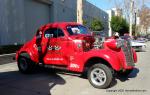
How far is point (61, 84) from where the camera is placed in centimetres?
1047

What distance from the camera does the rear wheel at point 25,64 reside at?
12.6m

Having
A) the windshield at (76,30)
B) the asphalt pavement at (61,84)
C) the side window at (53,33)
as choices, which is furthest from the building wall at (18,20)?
the windshield at (76,30)

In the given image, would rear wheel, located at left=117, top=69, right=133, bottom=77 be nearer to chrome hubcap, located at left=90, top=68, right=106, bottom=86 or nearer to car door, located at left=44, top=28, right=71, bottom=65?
chrome hubcap, located at left=90, top=68, right=106, bottom=86

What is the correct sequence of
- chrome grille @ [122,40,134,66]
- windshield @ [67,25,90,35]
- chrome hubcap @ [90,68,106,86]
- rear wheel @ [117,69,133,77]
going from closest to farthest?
chrome hubcap @ [90,68,106,86], chrome grille @ [122,40,134,66], rear wheel @ [117,69,133,77], windshield @ [67,25,90,35]

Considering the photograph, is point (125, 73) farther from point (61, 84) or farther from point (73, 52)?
point (61, 84)

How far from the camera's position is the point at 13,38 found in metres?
22.5

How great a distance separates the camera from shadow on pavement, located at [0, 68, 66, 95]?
368 inches

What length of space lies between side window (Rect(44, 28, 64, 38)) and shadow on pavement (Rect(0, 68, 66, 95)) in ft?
4.94

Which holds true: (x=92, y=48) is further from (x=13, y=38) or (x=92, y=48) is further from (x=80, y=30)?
(x=13, y=38)

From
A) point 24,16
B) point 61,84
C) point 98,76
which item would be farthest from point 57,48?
point 24,16

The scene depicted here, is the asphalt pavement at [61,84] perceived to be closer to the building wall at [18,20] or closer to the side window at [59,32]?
the side window at [59,32]

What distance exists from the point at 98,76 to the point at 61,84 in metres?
1.26

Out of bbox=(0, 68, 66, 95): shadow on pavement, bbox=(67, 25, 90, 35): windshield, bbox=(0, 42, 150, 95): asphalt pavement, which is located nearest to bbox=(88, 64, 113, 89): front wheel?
bbox=(0, 42, 150, 95): asphalt pavement

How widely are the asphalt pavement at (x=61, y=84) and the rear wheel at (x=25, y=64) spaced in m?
0.25
